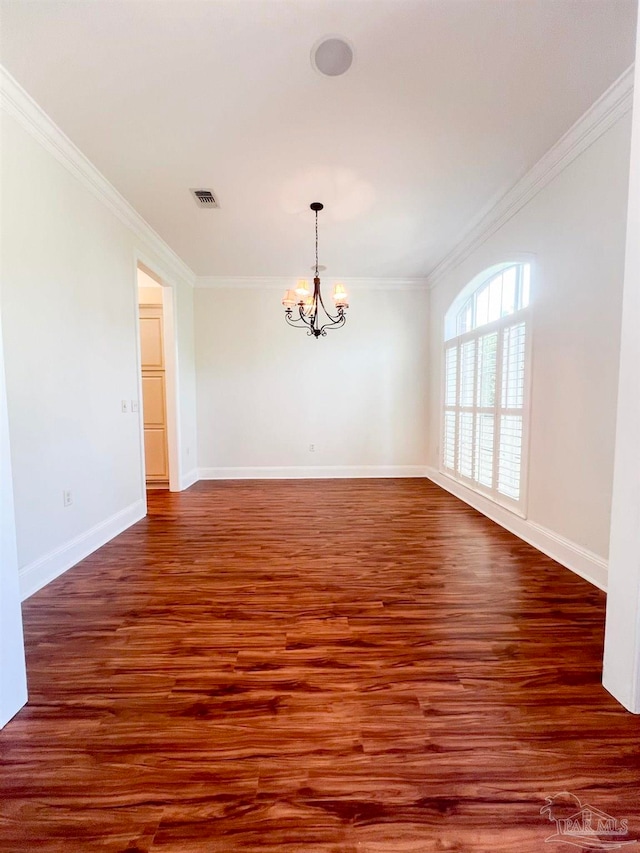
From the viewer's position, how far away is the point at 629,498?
119 centimetres

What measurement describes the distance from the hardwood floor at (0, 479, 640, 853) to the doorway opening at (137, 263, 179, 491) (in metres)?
2.33

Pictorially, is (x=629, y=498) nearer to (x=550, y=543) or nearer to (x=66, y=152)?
(x=550, y=543)

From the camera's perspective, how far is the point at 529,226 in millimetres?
2652

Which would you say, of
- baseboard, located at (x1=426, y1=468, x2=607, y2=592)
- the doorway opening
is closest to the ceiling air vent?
the doorway opening

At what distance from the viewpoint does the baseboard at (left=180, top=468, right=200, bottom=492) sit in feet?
14.5

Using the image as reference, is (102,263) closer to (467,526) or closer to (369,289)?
Answer: (369,289)

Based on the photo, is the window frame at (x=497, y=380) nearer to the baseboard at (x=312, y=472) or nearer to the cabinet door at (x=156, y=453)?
the baseboard at (x=312, y=472)

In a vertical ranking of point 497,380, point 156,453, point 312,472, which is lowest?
point 312,472

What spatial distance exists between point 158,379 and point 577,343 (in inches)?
177

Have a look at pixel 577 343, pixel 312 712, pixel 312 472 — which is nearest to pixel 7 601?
pixel 312 712

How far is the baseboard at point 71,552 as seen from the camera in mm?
1949

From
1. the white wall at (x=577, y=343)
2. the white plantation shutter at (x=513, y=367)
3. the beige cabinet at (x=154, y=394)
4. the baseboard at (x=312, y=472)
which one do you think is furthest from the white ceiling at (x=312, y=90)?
the baseboard at (x=312, y=472)

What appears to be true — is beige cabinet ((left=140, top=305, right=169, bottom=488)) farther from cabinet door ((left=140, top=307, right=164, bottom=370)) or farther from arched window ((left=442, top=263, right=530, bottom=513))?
arched window ((left=442, top=263, right=530, bottom=513))

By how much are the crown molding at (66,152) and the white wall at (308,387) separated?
1588mm
